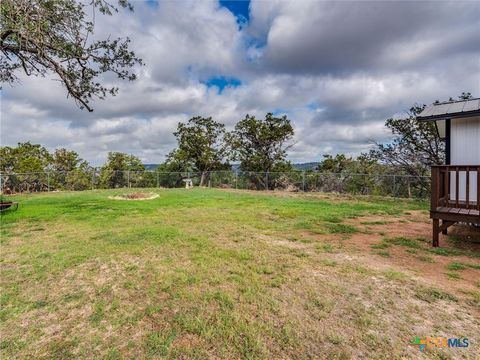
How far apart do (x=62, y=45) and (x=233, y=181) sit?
46.4 feet

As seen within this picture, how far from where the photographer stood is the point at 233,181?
19.1 metres

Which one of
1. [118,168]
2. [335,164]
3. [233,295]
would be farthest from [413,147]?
Result: [118,168]

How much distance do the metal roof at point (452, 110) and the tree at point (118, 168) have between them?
18.6 meters

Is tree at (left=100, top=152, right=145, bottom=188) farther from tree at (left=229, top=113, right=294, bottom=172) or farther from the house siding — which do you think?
the house siding

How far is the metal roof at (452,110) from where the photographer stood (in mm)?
4875

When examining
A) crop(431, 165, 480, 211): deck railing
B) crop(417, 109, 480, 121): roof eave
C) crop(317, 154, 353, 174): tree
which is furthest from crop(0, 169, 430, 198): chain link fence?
crop(417, 109, 480, 121): roof eave

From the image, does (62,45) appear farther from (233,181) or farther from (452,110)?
(233,181)

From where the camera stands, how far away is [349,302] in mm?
2537

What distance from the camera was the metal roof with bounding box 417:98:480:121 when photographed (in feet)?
16.0

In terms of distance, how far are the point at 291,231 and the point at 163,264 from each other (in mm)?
3085

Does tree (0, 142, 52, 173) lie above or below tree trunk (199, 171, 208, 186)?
above

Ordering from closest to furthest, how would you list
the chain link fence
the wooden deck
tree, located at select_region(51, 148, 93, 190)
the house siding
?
1. the wooden deck
2. the house siding
3. the chain link fence
4. tree, located at select_region(51, 148, 93, 190)
